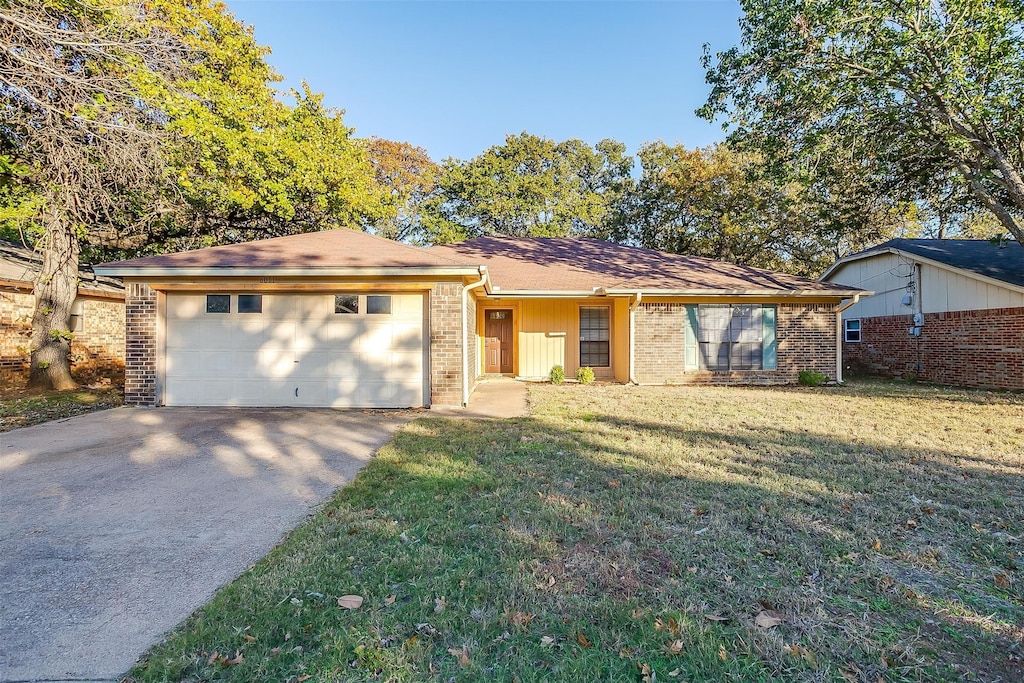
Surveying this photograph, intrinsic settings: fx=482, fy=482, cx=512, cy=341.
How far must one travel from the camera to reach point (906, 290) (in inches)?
530

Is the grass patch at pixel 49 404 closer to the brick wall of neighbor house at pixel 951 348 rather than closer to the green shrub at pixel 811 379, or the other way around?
the green shrub at pixel 811 379

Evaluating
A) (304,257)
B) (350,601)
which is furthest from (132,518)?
(304,257)

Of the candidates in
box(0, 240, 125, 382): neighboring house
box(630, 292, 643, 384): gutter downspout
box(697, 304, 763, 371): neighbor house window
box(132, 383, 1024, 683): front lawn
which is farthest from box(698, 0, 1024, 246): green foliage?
box(0, 240, 125, 382): neighboring house

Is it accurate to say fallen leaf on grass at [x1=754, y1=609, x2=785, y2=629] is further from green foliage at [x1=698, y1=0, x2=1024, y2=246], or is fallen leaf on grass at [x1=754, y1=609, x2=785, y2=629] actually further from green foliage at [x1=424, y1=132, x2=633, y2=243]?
green foliage at [x1=424, y1=132, x2=633, y2=243]

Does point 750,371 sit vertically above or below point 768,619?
above

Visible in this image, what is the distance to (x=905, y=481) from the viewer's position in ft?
14.6

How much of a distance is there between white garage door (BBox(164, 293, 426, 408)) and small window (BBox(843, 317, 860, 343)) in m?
14.3

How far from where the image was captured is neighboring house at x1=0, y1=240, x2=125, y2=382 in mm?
11039

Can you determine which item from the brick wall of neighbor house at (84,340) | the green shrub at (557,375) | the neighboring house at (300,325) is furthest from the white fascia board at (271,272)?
the brick wall of neighbor house at (84,340)

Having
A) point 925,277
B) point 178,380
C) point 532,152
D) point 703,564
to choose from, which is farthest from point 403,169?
point 703,564

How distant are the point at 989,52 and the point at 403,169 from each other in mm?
23275

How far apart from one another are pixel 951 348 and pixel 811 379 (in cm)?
391

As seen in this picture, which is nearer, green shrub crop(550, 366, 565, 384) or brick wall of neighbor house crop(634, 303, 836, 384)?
brick wall of neighbor house crop(634, 303, 836, 384)

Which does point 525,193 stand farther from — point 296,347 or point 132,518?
point 132,518
